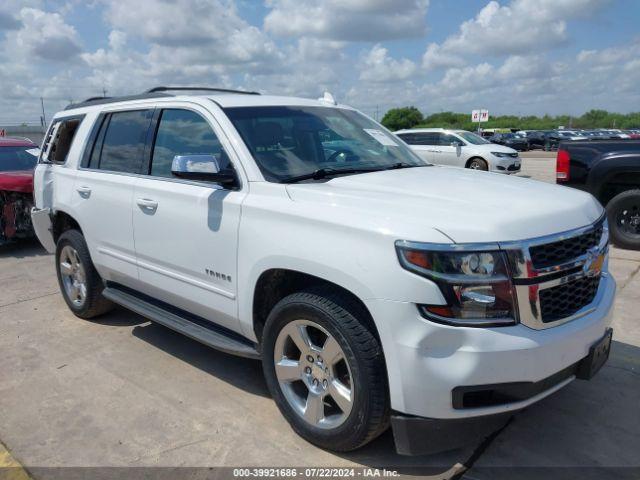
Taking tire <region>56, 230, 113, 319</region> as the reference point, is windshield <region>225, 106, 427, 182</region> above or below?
above

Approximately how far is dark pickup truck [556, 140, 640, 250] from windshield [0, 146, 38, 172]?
811cm

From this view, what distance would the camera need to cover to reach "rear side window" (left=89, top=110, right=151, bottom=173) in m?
4.21

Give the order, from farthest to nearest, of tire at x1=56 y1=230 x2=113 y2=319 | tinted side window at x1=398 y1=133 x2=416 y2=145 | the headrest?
1. tinted side window at x1=398 y1=133 x2=416 y2=145
2. tire at x1=56 y1=230 x2=113 y2=319
3. the headrest

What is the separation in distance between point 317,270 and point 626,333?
3203 millimetres

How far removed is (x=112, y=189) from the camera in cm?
432

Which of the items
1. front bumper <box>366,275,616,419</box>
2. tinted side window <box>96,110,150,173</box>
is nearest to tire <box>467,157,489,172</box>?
tinted side window <box>96,110,150,173</box>

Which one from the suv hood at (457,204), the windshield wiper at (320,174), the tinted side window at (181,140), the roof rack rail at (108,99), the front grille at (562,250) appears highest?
the roof rack rail at (108,99)

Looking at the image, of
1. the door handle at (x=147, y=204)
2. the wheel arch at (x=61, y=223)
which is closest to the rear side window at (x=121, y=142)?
the door handle at (x=147, y=204)

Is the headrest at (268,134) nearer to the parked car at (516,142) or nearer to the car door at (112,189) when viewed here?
the car door at (112,189)

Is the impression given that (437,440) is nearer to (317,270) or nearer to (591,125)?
(317,270)

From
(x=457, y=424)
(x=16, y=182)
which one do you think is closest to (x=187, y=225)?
(x=457, y=424)

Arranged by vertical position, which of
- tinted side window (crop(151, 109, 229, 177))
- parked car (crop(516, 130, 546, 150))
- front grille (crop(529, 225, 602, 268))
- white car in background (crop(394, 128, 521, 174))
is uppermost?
tinted side window (crop(151, 109, 229, 177))

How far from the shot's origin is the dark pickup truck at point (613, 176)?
7.42m

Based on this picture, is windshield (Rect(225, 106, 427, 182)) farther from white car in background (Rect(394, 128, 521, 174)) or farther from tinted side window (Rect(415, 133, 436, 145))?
tinted side window (Rect(415, 133, 436, 145))
